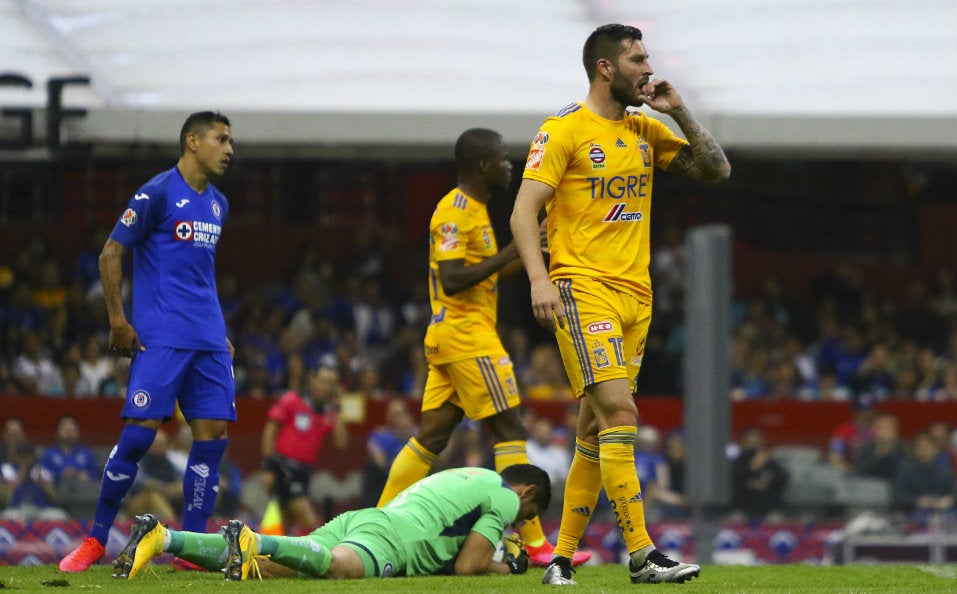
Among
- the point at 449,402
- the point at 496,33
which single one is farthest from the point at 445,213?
the point at 496,33

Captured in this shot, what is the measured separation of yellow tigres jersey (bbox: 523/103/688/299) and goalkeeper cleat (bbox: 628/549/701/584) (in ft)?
3.98

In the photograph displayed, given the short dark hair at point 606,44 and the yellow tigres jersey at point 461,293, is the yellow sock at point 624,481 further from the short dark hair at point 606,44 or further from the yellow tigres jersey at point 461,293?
the yellow tigres jersey at point 461,293

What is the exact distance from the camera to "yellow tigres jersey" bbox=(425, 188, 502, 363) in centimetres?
879

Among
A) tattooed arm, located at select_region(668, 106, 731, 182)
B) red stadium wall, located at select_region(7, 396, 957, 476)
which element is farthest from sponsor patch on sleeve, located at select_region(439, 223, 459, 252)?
red stadium wall, located at select_region(7, 396, 957, 476)

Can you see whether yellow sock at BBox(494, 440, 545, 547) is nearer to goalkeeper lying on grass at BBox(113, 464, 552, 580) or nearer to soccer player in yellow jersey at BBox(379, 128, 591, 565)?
soccer player in yellow jersey at BBox(379, 128, 591, 565)

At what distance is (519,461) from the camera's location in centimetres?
873

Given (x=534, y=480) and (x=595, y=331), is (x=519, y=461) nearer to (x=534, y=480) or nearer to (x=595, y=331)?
(x=534, y=480)

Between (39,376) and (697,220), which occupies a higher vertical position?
(697,220)

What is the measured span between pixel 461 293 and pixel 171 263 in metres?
1.79

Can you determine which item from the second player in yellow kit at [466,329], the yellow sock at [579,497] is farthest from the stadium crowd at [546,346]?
the yellow sock at [579,497]

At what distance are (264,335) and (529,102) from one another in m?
4.53

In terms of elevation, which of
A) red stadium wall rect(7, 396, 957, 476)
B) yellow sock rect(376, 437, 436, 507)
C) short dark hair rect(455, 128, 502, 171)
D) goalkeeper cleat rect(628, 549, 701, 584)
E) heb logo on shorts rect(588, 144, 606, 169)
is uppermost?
short dark hair rect(455, 128, 502, 171)

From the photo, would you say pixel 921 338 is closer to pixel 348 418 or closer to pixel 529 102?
pixel 529 102

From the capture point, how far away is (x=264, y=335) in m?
19.2
